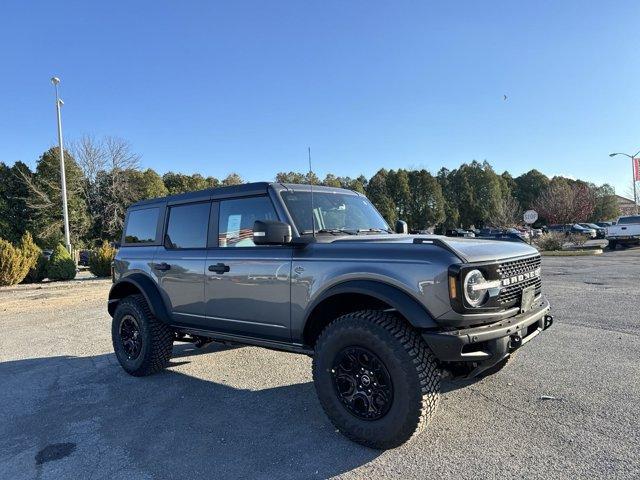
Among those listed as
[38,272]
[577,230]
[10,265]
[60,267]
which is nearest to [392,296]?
[10,265]

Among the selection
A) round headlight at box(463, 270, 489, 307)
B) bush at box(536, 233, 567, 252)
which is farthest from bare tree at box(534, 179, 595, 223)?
round headlight at box(463, 270, 489, 307)

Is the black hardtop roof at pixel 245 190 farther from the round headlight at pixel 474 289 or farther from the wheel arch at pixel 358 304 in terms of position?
the round headlight at pixel 474 289

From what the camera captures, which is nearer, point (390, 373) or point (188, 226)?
point (390, 373)

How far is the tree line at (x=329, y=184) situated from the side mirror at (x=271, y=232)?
17512 mm

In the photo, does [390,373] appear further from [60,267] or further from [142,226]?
[60,267]

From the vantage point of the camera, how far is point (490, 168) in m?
57.8

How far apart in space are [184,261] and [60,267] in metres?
14.8

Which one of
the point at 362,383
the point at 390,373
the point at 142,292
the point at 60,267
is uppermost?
the point at 142,292

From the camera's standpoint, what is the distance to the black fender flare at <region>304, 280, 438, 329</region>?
3031mm

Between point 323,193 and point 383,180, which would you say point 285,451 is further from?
point 383,180

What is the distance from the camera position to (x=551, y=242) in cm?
2634

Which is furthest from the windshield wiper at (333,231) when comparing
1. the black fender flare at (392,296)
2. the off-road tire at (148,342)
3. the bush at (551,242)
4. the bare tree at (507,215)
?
the bare tree at (507,215)

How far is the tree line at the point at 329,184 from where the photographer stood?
33.5 meters

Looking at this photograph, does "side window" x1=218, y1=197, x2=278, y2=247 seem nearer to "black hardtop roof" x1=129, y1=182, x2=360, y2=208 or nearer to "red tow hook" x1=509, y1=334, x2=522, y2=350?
"black hardtop roof" x1=129, y1=182, x2=360, y2=208
